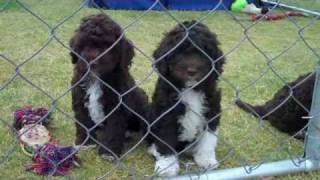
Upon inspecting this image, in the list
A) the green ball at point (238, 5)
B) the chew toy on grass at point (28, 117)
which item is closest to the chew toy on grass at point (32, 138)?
the chew toy on grass at point (28, 117)

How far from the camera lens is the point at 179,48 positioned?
3.14 metres

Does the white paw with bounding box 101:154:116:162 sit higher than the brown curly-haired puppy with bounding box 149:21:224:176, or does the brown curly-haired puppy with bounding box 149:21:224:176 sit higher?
the brown curly-haired puppy with bounding box 149:21:224:176

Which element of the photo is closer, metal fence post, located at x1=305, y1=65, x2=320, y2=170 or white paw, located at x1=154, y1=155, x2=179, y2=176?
metal fence post, located at x1=305, y1=65, x2=320, y2=170

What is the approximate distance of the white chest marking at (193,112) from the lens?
3.28 metres

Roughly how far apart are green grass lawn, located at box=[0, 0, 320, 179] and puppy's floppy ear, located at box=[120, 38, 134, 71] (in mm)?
657

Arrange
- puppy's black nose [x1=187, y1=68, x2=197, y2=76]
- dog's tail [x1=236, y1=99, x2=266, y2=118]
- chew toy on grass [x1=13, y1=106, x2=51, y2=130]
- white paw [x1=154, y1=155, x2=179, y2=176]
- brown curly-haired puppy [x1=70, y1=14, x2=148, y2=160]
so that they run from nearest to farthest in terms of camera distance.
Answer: puppy's black nose [x1=187, y1=68, x2=197, y2=76], white paw [x1=154, y1=155, x2=179, y2=176], brown curly-haired puppy [x1=70, y1=14, x2=148, y2=160], chew toy on grass [x1=13, y1=106, x2=51, y2=130], dog's tail [x1=236, y1=99, x2=266, y2=118]

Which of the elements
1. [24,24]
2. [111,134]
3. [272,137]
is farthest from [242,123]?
[24,24]

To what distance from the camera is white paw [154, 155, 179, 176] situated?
3.24 meters

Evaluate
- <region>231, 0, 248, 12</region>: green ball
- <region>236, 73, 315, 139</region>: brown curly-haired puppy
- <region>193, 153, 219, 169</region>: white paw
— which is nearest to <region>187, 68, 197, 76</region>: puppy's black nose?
<region>193, 153, 219, 169</region>: white paw

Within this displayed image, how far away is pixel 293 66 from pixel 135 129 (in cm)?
320

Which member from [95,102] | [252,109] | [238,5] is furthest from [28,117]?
[238,5]

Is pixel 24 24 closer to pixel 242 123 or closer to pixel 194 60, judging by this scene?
pixel 242 123

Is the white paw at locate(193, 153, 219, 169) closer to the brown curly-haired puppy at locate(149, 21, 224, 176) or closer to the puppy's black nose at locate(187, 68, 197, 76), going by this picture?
the brown curly-haired puppy at locate(149, 21, 224, 176)

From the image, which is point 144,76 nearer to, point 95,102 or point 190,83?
point 95,102
